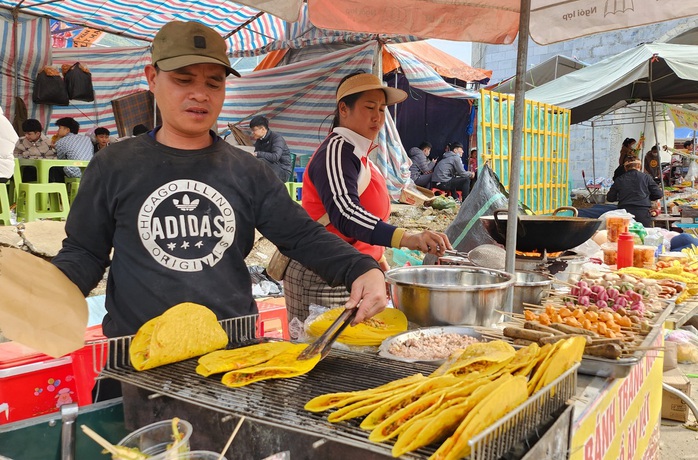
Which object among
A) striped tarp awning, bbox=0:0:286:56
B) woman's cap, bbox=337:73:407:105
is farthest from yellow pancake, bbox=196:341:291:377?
striped tarp awning, bbox=0:0:286:56

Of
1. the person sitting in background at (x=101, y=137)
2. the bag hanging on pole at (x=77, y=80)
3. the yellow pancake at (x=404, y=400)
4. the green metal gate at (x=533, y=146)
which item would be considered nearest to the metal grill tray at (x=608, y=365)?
the yellow pancake at (x=404, y=400)

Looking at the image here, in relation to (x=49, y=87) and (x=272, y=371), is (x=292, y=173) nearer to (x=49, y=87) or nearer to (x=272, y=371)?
(x=49, y=87)

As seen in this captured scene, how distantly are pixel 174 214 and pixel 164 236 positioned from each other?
3.4 inches

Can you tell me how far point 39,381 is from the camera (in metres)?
2.86

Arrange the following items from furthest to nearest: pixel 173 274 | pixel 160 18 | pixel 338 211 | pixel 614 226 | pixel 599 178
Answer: pixel 599 178, pixel 160 18, pixel 614 226, pixel 338 211, pixel 173 274

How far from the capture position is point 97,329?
3494 millimetres

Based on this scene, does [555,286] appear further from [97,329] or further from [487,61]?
[487,61]

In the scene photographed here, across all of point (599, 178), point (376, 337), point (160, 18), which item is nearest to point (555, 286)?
point (376, 337)

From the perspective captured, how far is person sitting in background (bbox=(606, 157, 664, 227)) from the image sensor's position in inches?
357

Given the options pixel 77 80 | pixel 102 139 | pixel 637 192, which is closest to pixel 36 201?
pixel 102 139

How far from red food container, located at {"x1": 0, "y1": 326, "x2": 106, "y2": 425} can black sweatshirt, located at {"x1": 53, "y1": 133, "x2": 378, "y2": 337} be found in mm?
986

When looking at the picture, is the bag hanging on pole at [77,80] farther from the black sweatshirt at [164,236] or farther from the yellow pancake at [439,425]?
the yellow pancake at [439,425]

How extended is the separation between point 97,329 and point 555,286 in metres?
2.88

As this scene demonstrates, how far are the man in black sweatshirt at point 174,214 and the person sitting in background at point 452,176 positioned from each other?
13.3 meters
